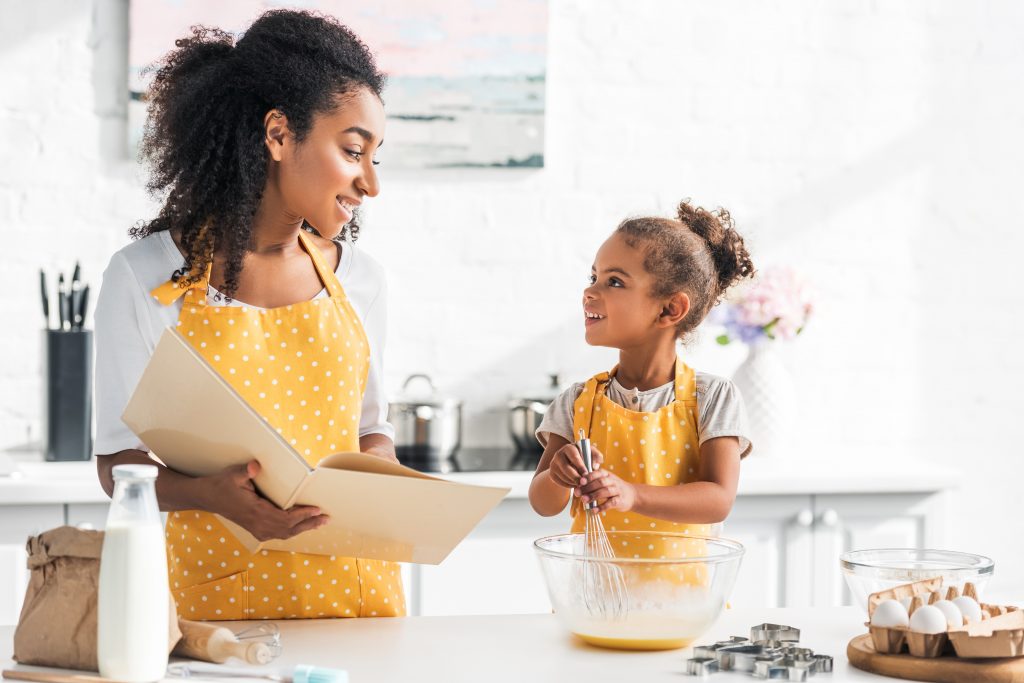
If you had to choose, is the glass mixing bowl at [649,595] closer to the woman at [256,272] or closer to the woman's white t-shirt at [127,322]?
the woman at [256,272]

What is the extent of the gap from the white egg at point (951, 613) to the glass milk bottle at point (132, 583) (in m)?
0.84

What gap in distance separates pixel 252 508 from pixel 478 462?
1.57 metres

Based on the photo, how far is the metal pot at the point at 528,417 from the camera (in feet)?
10.1

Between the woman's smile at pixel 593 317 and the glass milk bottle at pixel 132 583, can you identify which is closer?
the glass milk bottle at pixel 132 583

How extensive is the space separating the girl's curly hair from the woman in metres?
0.44

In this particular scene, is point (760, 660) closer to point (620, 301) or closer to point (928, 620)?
point (928, 620)

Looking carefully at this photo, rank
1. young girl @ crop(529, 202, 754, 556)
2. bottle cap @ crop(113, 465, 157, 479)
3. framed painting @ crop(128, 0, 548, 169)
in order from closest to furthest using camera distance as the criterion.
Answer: bottle cap @ crop(113, 465, 157, 479)
young girl @ crop(529, 202, 754, 556)
framed painting @ crop(128, 0, 548, 169)

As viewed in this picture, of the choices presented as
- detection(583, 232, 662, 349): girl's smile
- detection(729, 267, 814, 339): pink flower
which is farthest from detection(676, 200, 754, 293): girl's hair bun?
detection(729, 267, 814, 339): pink flower

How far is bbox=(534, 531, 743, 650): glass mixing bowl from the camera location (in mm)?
1365

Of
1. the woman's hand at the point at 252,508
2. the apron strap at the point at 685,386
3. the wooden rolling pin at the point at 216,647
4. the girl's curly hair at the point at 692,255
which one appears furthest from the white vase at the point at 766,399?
the wooden rolling pin at the point at 216,647

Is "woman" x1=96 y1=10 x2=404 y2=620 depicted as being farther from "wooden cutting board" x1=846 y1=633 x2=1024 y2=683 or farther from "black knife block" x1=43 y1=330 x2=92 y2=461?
"black knife block" x1=43 y1=330 x2=92 y2=461

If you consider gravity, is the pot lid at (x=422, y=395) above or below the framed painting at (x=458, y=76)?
below

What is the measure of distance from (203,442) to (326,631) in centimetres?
29

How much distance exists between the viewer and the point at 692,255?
187 cm
